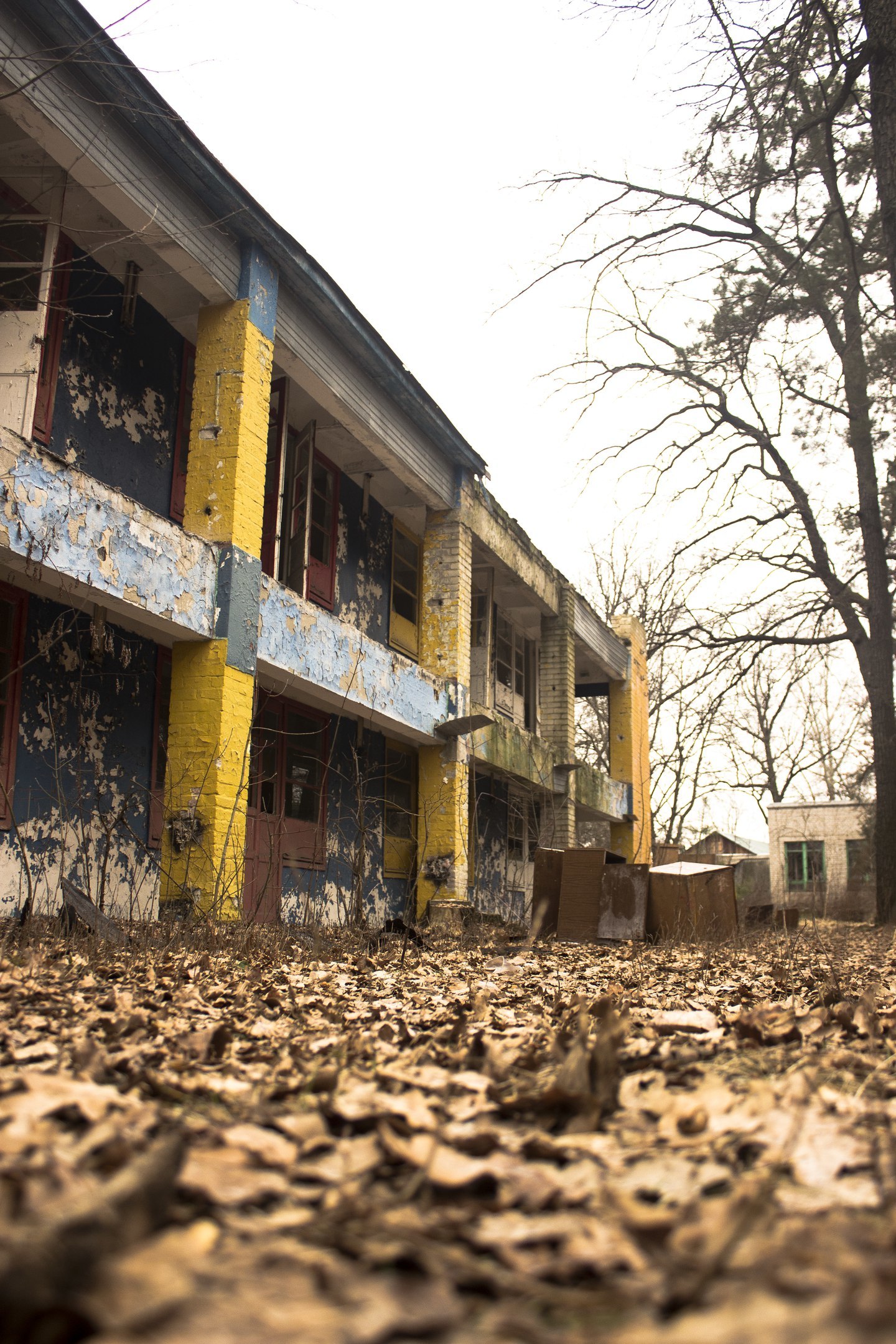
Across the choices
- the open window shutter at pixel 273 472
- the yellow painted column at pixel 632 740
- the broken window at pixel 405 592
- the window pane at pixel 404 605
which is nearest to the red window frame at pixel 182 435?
the open window shutter at pixel 273 472

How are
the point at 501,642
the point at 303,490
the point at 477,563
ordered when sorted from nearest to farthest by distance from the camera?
the point at 303,490, the point at 477,563, the point at 501,642

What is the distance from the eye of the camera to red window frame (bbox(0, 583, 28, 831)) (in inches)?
309

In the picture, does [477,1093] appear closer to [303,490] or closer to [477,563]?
[303,490]

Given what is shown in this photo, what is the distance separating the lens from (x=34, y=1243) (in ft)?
3.33

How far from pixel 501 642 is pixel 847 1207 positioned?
16.9 meters

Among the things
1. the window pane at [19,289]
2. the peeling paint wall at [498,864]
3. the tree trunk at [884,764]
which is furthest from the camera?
the peeling paint wall at [498,864]

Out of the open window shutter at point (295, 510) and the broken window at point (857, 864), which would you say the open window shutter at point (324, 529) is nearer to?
the open window shutter at point (295, 510)

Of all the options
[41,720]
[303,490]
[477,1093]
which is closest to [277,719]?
[303,490]

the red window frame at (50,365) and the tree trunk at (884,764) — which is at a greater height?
the red window frame at (50,365)

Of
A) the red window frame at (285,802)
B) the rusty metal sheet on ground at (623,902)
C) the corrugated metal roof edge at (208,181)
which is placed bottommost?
the rusty metal sheet on ground at (623,902)

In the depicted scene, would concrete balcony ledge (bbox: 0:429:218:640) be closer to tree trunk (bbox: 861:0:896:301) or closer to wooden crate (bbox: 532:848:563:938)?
wooden crate (bbox: 532:848:563:938)

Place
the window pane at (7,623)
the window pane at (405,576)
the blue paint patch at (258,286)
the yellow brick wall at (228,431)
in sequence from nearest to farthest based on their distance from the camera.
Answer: the window pane at (7,623) < the yellow brick wall at (228,431) < the blue paint patch at (258,286) < the window pane at (405,576)

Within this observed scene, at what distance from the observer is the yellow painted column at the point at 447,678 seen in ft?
41.5

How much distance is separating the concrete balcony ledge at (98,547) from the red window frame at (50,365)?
128cm
